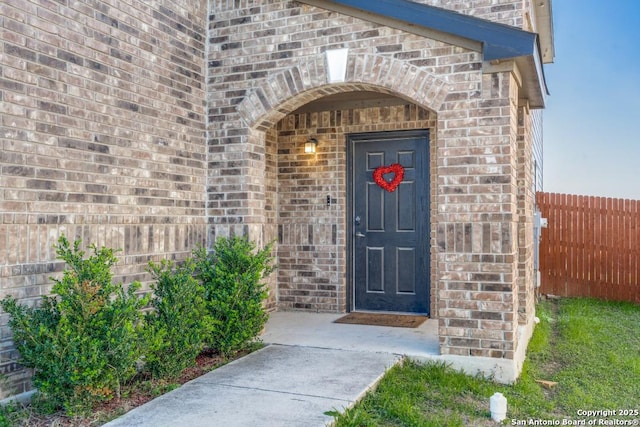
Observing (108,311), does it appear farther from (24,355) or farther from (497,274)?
(497,274)

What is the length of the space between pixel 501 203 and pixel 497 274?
616 mm

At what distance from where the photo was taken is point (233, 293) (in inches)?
198

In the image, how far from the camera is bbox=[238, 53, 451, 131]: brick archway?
16.6ft

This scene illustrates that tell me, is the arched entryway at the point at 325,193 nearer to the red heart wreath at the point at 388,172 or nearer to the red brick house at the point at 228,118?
the red heart wreath at the point at 388,172

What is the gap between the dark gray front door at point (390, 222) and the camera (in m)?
7.16

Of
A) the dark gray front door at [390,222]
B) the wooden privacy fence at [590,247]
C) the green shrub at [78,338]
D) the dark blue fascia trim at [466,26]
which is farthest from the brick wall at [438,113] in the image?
the wooden privacy fence at [590,247]

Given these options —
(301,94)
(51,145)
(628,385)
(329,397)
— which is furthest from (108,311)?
(628,385)

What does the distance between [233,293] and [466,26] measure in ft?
10.2

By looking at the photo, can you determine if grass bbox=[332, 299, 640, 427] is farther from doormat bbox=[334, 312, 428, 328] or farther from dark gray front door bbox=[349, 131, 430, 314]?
dark gray front door bbox=[349, 131, 430, 314]

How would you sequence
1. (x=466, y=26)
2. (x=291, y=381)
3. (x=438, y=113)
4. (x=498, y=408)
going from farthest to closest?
(x=438, y=113) < (x=466, y=26) < (x=291, y=381) < (x=498, y=408)

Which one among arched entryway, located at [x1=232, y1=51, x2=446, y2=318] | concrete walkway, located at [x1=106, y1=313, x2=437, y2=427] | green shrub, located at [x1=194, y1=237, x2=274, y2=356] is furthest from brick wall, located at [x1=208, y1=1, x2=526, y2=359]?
arched entryway, located at [x1=232, y1=51, x2=446, y2=318]

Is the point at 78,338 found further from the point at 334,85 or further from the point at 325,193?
the point at 325,193

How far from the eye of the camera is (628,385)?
4762 mm

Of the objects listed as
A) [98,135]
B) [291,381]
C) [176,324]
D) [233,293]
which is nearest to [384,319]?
[233,293]
